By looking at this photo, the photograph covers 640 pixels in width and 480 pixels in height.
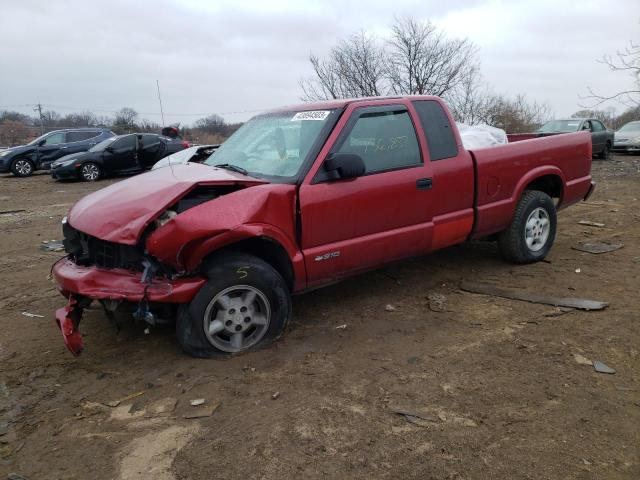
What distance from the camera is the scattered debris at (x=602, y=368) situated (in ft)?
10.4

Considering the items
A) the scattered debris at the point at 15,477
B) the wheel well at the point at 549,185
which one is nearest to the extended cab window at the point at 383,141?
the wheel well at the point at 549,185

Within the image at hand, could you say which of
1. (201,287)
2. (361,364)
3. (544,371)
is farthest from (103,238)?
(544,371)

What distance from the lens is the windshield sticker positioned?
4055 mm

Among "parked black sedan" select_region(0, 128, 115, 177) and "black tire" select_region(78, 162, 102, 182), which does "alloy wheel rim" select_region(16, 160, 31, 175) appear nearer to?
"parked black sedan" select_region(0, 128, 115, 177)

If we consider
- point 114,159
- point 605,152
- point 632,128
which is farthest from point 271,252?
point 632,128

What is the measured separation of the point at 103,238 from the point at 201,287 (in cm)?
70

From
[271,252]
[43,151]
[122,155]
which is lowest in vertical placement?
[271,252]

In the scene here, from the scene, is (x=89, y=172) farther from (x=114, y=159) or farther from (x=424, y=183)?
(x=424, y=183)

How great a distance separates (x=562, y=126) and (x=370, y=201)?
15.6 meters

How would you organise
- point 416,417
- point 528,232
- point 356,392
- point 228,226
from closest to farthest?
point 416,417
point 356,392
point 228,226
point 528,232

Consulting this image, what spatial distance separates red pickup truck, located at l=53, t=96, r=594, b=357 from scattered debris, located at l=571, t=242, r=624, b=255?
63.3 inches

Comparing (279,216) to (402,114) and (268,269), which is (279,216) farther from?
(402,114)

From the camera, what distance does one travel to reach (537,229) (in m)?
5.39

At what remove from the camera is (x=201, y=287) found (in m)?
3.35
